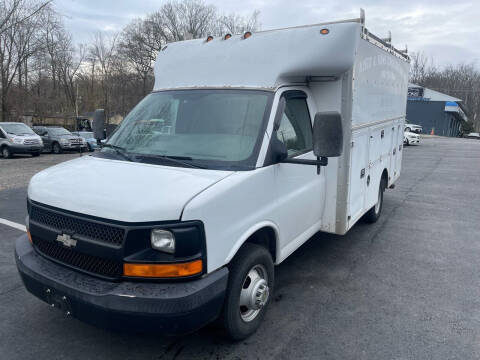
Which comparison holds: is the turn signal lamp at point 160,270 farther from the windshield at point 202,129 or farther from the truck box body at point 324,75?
the windshield at point 202,129

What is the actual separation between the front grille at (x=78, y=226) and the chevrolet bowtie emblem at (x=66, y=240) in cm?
4

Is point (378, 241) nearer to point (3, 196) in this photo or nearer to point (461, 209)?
point (461, 209)

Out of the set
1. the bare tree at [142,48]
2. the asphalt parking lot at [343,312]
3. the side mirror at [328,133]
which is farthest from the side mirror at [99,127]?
the bare tree at [142,48]

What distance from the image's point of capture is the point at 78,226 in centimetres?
278

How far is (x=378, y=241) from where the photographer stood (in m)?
5.94

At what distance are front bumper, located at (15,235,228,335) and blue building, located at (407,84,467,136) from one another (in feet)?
175

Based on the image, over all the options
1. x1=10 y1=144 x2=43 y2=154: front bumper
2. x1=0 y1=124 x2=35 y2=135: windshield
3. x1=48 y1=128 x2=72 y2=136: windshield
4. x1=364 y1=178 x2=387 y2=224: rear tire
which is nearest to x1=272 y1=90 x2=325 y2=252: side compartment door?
x1=364 y1=178 x2=387 y2=224: rear tire

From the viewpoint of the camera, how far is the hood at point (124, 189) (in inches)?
100

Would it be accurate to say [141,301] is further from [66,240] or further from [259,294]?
[259,294]

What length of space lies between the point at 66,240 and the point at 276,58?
8.26ft

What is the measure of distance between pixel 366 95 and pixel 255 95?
1.88 meters

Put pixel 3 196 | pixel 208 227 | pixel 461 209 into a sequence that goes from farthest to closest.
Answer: pixel 3 196 < pixel 461 209 < pixel 208 227

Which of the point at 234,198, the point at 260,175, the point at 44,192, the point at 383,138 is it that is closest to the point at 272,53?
the point at 260,175

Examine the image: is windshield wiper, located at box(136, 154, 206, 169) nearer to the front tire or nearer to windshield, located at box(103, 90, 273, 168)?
windshield, located at box(103, 90, 273, 168)
